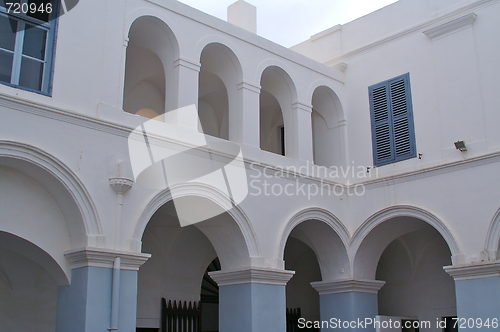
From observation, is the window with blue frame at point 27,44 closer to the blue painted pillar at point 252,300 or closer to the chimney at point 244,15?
the blue painted pillar at point 252,300

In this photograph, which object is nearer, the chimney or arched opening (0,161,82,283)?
arched opening (0,161,82,283)

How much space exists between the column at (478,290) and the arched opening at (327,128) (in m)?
3.61

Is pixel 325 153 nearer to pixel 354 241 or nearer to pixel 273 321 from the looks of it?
pixel 354 241

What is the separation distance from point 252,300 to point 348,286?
261 cm

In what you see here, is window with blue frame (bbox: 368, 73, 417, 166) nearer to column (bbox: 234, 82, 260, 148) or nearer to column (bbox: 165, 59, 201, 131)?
column (bbox: 234, 82, 260, 148)

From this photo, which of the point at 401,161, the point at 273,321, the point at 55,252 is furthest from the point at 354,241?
the point at 55,252

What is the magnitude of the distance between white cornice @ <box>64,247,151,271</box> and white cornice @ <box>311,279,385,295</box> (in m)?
4.76

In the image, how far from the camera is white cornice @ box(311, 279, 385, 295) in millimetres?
11578

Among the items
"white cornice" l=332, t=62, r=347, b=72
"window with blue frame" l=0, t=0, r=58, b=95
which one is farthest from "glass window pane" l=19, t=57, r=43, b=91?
"white cornice" l=332, t=62, r=347, b=72

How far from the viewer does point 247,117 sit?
35.4 feet

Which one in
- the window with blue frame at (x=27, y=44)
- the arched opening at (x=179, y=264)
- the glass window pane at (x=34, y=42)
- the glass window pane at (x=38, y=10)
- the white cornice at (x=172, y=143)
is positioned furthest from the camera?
the arched opening at (x=179, y=264)

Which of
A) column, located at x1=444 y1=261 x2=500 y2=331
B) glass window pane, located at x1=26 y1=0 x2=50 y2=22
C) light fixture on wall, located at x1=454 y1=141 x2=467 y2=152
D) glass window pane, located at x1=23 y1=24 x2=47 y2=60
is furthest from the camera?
light fixture on wall, located at x1=454 y1=141 x2=467 y2=152

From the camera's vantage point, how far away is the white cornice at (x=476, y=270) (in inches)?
375

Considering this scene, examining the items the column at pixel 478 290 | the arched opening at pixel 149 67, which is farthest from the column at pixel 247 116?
the column at pixel 478 290
